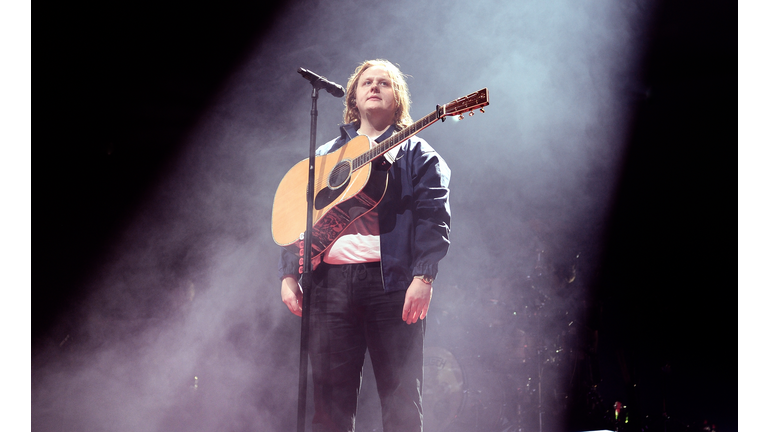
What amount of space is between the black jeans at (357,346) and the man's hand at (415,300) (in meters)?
0.03

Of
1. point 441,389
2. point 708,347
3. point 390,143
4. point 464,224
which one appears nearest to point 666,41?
Result: point 464,224

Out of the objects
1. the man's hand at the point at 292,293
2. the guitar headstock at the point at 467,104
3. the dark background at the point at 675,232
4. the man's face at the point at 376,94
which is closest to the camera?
the guitar headstock at the point at 467,104

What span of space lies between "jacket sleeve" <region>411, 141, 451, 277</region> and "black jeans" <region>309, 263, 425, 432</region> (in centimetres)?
18

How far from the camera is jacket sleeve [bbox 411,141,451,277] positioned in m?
1.81

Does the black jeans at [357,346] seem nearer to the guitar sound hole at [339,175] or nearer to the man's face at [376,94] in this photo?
the guitar sound hole at [339,175]

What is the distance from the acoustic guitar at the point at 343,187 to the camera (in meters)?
1.60

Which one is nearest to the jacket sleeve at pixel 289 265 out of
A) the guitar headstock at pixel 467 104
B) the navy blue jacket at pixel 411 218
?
the navy blue jacket at pixel 411 218

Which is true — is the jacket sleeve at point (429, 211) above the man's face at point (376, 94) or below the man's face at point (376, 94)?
below

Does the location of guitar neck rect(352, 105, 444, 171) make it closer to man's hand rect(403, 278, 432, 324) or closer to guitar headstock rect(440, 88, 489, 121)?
guitar headstock rect(440, 88, 489, 121)

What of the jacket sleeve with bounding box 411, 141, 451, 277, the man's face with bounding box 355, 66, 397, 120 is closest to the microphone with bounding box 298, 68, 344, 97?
the man's face with bounding box 355, 66, 397, 120

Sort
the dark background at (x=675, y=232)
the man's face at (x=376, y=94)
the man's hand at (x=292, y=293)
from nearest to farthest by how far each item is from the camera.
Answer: the man's hand at (x=292, y=293)
the man's face at (x=376, y=94)
the dark background at (x=675, y=232)

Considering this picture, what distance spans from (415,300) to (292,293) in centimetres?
58

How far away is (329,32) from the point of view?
263cm

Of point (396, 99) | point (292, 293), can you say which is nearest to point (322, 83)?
point (396, 99)
